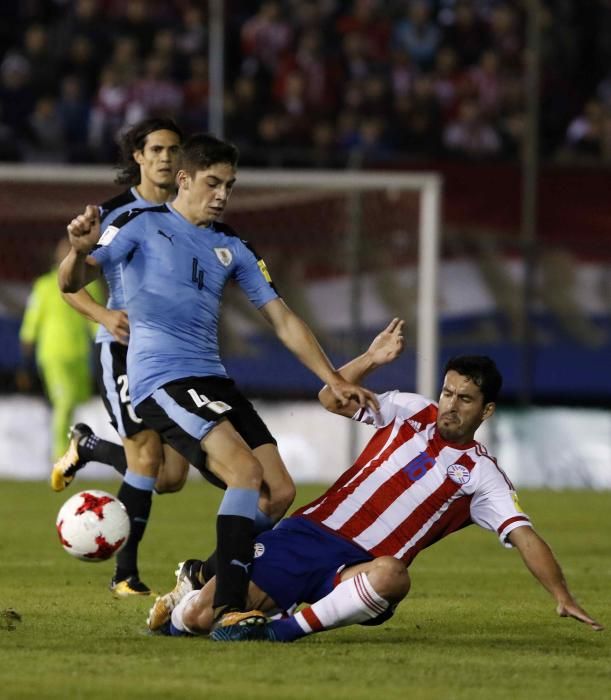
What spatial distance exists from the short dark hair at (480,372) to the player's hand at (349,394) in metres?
0.34

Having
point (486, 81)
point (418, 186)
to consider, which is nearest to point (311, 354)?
point (418, 186)

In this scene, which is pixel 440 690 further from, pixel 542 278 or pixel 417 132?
pixel 417 132

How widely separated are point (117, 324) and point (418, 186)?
26.3ft

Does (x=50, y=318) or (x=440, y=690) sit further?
(x=50, y=318)

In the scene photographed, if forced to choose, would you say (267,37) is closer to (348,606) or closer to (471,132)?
(471,132)

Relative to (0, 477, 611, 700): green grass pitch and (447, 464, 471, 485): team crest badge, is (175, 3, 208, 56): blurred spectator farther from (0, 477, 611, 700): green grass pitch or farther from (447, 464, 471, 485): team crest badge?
(447, 464, 471, 485): team crest badge

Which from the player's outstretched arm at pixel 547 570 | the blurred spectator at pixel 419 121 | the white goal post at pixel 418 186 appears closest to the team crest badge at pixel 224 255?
the player's outstretched arm at pixel 547 570

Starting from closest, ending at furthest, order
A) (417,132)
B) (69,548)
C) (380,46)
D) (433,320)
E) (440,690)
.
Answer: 1. (440,690)
2. (69,548)
3. (433,320)
4. (417,132)
5. (380,46)

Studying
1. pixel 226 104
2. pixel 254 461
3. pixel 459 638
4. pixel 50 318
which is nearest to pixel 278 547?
pixel 254 461

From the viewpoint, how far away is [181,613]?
6.66m

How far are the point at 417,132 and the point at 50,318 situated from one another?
519 cm

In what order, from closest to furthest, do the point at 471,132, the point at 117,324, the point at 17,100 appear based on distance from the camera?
the point at 117,324
the point at 17,100
the point at 471,132

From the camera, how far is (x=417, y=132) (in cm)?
1931

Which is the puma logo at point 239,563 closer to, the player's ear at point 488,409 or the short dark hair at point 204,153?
the player's ear at point 488,409
